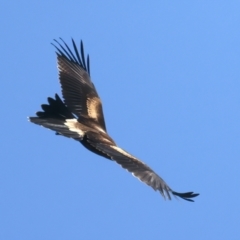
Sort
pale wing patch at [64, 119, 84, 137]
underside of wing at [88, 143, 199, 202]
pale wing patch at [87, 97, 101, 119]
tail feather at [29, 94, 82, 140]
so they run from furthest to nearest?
pale wing patch at [87, 97, 101, 119]
pale wing patch at [64, 119, 84, 137]
tail feather at [29, 94, 82, 140]
underside of wing at [88, 143, 199, 202]

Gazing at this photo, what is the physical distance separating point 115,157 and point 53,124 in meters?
1.27

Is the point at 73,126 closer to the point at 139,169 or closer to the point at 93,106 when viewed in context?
the point at 93,106

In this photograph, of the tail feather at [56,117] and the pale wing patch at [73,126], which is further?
the pale wing patch at [73,126]

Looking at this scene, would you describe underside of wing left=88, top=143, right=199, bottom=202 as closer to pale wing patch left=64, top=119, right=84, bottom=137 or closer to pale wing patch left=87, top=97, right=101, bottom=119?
pale wing patch left=64, top=119, right=84, bottom=137

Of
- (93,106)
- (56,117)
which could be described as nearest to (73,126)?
(56,117)

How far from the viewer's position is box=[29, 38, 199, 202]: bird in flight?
996 centimetres

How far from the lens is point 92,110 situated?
12641mm

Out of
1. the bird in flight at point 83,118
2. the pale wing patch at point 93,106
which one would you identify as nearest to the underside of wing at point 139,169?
the bird in flight at point 83,118

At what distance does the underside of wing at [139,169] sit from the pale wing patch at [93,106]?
1600mm

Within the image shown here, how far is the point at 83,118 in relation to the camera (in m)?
12.4

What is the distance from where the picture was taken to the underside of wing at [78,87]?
12.6 m

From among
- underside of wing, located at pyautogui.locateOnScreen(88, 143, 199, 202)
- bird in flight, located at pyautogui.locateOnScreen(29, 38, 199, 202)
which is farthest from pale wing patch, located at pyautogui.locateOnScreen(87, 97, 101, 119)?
underside of wing, located at pyautogui.locateOnScreen(88, 143, 199, 202)

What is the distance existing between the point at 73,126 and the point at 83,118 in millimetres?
856

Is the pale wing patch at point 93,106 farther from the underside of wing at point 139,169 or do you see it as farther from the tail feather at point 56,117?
the underside of wing at point 139,169
